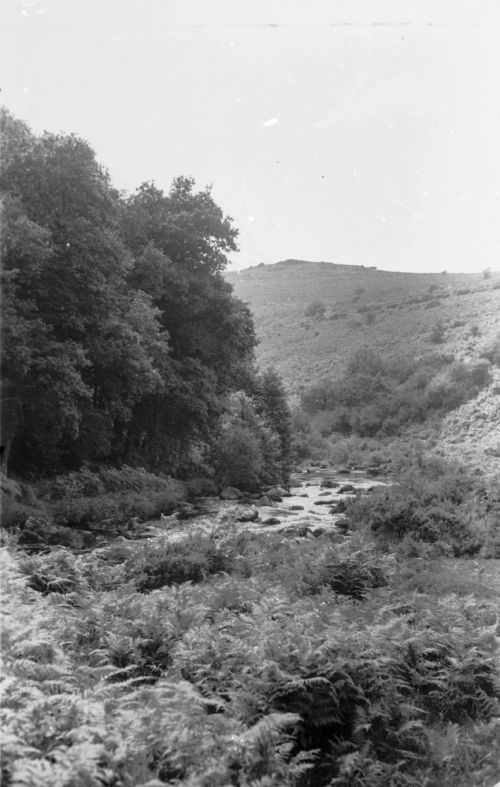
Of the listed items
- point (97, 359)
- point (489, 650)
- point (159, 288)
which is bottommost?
point (489, 650)

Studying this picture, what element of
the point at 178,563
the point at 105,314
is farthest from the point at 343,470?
the point at 178,563

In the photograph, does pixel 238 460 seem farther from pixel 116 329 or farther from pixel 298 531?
pixel 298 531

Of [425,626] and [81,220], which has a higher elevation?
[81,220]

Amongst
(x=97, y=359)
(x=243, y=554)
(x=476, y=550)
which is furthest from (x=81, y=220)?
(x=476, y=550)

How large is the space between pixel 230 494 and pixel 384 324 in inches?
2102

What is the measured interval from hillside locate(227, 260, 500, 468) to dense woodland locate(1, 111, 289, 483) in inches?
570

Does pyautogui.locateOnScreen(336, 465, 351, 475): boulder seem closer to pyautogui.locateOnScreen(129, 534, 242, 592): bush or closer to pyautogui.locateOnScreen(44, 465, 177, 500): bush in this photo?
pyautogui.locateOnScreen(44, 465, 177, 500): bush

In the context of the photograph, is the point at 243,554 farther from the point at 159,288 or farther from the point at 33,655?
the point at 159,288

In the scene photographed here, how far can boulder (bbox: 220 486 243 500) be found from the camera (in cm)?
3035

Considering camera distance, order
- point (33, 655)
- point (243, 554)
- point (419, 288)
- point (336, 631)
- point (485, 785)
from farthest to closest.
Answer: point (419, 288)
point (243, 554)
point (336, 631)
point (33, 655)
point (485, 785)

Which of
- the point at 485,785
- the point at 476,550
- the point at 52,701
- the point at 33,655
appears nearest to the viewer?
the point at 52,701

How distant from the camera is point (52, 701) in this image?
5441 mm

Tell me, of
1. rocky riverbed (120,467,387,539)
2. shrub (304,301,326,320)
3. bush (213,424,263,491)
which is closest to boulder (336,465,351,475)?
rocky riverbed (120,467,387,539)

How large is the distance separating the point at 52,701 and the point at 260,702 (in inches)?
80.7
